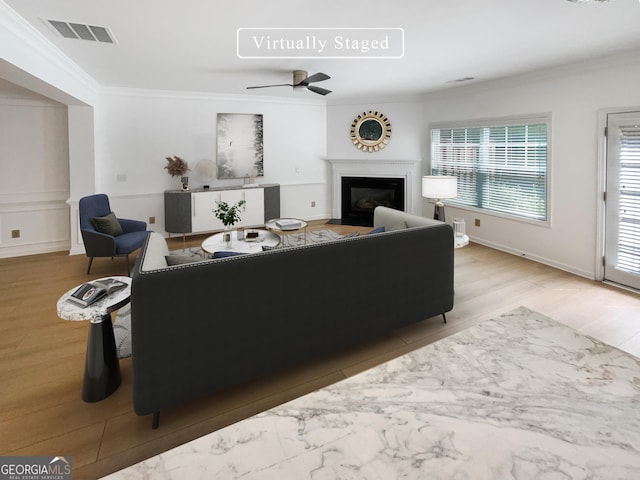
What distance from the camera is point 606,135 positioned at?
3.96m

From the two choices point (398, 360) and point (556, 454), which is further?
point (398, 360)

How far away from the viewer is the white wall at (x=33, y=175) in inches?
199

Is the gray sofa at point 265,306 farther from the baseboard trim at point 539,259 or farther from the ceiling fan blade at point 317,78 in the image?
the baseboard trim at point 539,259

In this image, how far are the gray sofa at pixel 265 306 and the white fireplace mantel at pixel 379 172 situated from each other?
400cm

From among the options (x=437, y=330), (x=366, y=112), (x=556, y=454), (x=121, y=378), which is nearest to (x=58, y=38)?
(x=121, y=378)

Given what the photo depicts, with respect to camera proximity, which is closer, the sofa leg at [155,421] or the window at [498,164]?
the sofa leg at [155,421]

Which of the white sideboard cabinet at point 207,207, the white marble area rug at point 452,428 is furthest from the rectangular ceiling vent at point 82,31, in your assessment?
the white marble area rug at point 452,428

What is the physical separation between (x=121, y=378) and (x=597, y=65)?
5300mm

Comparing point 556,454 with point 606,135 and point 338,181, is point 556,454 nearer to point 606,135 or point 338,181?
point 606,135

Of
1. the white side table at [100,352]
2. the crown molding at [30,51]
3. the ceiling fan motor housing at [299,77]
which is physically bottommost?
the white side table at [100,352]

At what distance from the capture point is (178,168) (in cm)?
602

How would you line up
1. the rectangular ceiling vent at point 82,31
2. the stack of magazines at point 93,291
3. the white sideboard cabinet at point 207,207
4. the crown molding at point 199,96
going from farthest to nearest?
1. the white sideboard cabinet at point 207,207
2. the crown molding at point 199,96
3. the rectangular ceiling vent at point 82,31
4. the stack of magazines at point 93,291

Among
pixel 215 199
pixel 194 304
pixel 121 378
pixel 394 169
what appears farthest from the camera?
pixel 394 169

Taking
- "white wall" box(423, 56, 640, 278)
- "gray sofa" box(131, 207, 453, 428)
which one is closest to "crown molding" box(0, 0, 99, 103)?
"gray sofa" box(131, 207, 453, 428)
